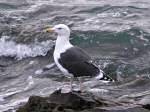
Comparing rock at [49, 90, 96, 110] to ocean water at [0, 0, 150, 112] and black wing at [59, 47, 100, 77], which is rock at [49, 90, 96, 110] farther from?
black wing at [59, 47, 100, 77]

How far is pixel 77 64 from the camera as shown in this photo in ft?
29.8

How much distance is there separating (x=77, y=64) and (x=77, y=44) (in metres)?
4.83

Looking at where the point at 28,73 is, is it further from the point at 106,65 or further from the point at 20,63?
the point at 106,65

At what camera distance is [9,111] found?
8.74 metres

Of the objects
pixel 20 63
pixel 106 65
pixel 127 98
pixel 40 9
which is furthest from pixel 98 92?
pixel 40 9

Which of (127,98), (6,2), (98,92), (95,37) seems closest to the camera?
(127,98)

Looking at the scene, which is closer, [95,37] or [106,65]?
[106,65]

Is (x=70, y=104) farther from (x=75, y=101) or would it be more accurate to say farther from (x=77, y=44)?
(x=77, y=44)

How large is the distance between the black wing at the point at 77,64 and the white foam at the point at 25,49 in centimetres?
438

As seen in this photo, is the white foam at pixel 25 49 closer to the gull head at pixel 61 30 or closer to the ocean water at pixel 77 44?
the ocean water at pixel 77 44

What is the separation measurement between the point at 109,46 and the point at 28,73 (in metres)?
2.59

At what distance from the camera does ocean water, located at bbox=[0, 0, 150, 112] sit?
10008 mm

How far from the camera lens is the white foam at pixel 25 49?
44.6ft

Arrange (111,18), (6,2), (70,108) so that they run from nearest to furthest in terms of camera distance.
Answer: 1. (70,108)
2. (111,18)
3. (6,2)
